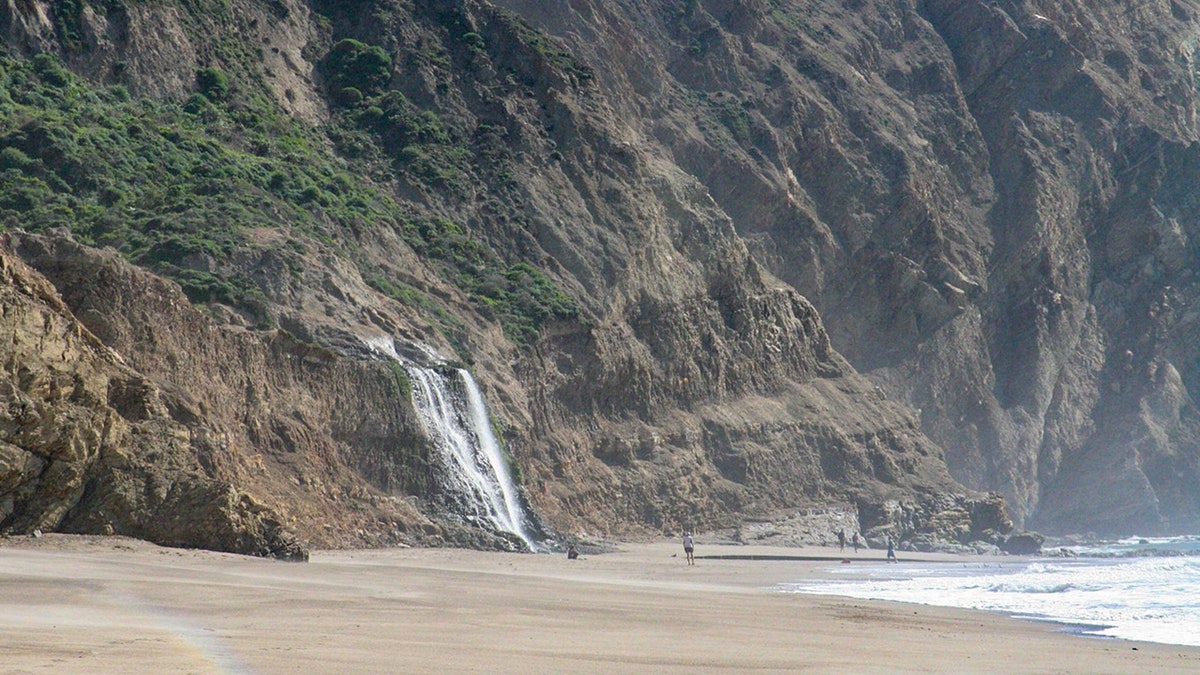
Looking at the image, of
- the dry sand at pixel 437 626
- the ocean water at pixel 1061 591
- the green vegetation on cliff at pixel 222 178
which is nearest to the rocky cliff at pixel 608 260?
the green vegetation on cliff at pixel 222 178

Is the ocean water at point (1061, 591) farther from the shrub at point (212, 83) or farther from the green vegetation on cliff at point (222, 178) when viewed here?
the shrub at point (212, 83)

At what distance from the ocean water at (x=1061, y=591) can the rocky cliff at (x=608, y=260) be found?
984 cm

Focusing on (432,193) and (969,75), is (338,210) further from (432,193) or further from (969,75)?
(969,75)

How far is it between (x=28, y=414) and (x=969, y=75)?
2815 inches

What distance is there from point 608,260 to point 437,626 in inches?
1518

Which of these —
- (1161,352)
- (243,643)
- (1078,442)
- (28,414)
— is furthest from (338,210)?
(1161,352)

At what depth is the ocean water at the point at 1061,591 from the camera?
18.5 metres

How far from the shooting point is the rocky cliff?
2898 cm

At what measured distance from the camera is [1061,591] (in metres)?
25.2

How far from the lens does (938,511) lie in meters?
53.6

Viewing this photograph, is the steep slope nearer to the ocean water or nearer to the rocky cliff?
the rocky cliff

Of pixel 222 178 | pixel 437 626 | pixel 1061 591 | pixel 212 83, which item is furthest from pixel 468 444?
pixel 437 626

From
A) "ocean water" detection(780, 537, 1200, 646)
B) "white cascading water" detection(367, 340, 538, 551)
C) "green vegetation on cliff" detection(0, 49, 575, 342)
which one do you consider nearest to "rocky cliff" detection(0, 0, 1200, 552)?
"green vegetation on cliff" detection(0, 49, 575, 342)

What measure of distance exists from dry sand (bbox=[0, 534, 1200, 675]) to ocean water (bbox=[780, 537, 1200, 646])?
1.29 m
